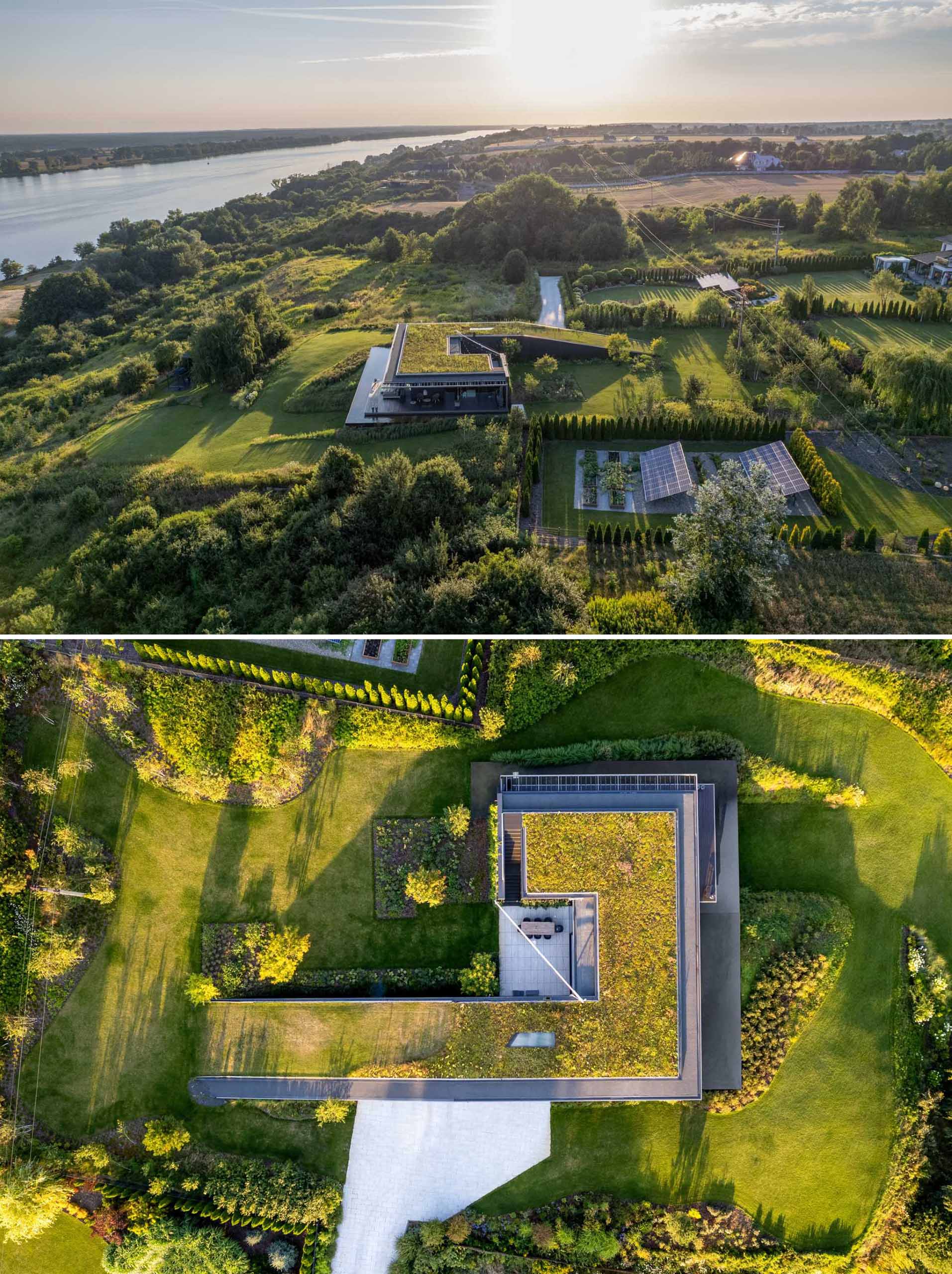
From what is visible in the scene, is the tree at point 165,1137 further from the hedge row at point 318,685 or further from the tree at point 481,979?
the hedge row at point 318,685

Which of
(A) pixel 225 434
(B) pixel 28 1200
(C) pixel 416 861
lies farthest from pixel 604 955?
(A) pixel 225 434

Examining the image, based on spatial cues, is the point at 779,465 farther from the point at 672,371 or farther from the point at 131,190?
the point at 131,190

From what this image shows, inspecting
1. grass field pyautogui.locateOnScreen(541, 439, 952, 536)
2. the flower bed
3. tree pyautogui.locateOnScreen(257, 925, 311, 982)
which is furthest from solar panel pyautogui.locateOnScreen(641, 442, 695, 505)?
tree pyautogui.locateOnScreen(257, 925, 311, 982)

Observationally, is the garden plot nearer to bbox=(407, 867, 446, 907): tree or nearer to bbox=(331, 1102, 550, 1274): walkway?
bbox=(407, 867, 446, 907): tree

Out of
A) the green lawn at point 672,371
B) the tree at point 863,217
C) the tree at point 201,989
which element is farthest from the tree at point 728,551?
the tree at point 863,217

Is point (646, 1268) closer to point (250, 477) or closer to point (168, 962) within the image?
point (168, 962)
